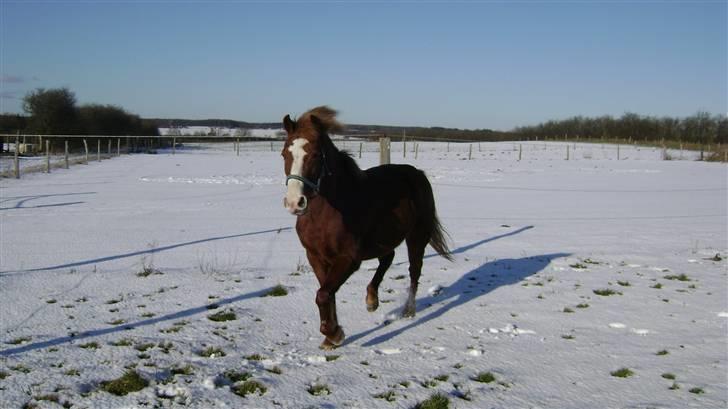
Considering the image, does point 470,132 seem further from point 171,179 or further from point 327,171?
point 327,171

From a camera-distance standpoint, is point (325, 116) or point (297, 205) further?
point (325, 116)

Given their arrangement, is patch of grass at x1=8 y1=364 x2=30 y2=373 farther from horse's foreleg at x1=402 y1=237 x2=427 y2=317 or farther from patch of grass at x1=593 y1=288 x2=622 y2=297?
patch of grass at x1=593 y1=288 x2=622 y2=297

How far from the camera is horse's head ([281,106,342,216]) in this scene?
13.0 feet

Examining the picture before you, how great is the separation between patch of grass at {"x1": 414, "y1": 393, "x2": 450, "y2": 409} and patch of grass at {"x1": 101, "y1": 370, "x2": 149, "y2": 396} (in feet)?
5.88

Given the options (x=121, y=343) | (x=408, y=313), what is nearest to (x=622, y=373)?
(x=408, y=313)

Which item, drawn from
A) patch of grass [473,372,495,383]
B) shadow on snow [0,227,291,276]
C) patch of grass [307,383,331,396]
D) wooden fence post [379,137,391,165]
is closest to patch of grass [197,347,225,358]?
patch of grass [307,383,331,396]

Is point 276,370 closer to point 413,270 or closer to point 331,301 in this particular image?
point 331,301

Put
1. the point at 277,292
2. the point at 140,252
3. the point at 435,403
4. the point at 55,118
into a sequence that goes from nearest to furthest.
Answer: the point at 435,403
the point at 277,292
the point at 140,252
the point at 55,118

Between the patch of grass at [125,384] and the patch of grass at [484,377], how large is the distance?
231 centimetres

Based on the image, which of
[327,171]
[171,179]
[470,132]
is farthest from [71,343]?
[470,132]

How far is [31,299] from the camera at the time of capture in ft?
18.0

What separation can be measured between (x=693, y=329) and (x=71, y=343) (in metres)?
5.72

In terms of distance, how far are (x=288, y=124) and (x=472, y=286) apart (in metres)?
3.60

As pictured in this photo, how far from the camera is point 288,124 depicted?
4.34 metres
